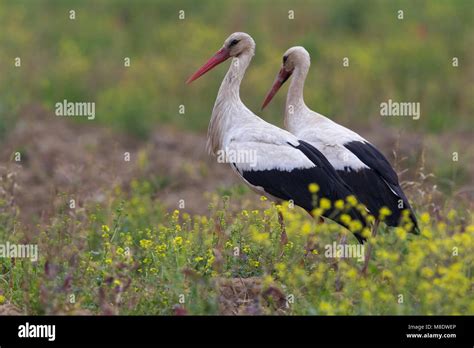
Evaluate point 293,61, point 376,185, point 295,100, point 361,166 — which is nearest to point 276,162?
point 361,166

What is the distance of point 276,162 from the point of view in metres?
8.01

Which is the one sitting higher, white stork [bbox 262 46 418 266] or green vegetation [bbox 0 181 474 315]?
white stork [bbox 262 46 418 266]

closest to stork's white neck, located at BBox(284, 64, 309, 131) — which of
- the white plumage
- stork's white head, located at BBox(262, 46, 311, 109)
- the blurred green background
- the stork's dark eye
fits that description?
stork's white head, located at BBox(262, 46, 311, 109)

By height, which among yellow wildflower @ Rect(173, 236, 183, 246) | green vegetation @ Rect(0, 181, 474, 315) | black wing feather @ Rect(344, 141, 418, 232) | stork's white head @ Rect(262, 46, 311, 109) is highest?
stork's white head @ Rect(262, 46, 311, 109)

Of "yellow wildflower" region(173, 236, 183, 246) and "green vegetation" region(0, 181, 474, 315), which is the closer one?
"green vegetation" region(0, 181, 474, 315)

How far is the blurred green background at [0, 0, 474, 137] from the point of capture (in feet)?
47.1

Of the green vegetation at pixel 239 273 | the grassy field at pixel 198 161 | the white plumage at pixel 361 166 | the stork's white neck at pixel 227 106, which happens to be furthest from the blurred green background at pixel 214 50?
the green vegetation at pixel 239 273

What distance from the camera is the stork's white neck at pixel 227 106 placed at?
28.3 feet

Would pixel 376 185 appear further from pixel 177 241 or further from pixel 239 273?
pixel 177 241

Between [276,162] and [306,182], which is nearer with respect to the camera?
[306,182]

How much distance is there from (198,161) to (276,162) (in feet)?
15.8

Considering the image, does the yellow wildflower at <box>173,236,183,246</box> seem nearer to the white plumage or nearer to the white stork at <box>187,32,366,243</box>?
the white stork at <box>187,32,366,243</box>

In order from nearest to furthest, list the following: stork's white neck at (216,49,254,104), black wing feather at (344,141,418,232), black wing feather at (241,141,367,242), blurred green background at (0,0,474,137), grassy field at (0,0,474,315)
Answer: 1. grassy field at (0,0,474,315)
2. black wing feather at (241,141,367,242)
3. black wing feather at (344,141,418,232)
4. stork's white neck at (216,49,254,104)
5. blurred green background at (0,0,474,137)

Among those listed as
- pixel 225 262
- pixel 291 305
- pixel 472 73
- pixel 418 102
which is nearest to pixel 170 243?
pixel 225 262
